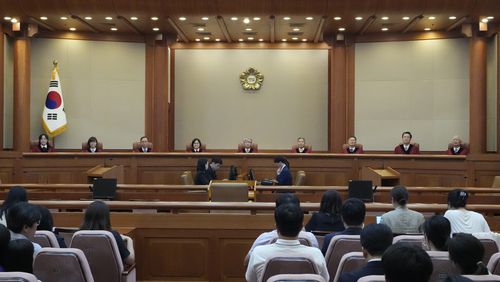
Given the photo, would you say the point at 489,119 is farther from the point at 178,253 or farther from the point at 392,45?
the point at 178,253

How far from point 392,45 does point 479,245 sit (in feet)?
40.0

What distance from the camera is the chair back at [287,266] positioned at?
307 centimetres

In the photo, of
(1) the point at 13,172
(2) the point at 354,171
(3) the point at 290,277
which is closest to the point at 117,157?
(1) the point at 13,172

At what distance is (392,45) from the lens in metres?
14.4

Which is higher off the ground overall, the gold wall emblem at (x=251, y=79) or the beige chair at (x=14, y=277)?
the gold wall emblem at (x=251, y=79)

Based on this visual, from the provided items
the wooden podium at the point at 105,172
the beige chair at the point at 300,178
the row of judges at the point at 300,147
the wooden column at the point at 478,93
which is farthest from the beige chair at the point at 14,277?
the wooden column at the point at 478,93

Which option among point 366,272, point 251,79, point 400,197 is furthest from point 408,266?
point 251,79

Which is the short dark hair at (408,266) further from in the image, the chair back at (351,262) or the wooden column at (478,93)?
the wooden column at (478,93)

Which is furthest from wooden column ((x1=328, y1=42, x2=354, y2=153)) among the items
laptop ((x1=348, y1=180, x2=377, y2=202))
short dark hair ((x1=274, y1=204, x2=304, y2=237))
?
short dark hair ((x1=274, y1=204, x2=304, y2=237))

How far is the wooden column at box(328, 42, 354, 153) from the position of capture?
14297mm

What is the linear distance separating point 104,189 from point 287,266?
4425mm

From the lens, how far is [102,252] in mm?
3928

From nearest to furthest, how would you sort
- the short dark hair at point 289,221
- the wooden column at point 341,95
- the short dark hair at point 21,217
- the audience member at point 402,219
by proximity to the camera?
1. the short dark hair at point 289,221
2. the short dark hair at point 21,217
3. the audience member at point 402,219
4. the wooden column at point 341,95

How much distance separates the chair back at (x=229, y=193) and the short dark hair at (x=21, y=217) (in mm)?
3937
